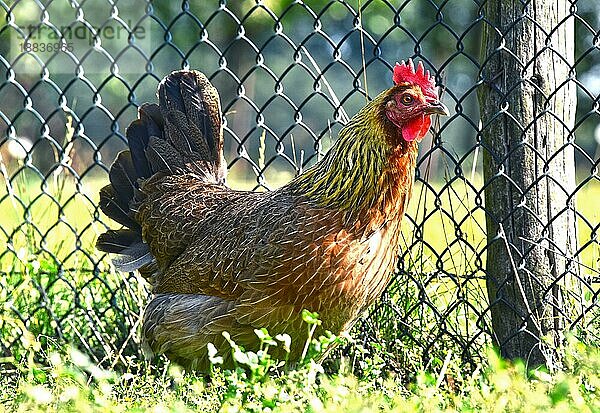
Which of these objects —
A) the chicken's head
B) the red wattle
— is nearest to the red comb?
the chicken's head

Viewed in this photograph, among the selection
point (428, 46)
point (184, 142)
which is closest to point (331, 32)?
point (428, 46)

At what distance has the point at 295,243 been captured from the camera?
3322mm

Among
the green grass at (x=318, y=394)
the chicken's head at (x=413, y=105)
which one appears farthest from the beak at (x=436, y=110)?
the green grass at (x=318, y=394)

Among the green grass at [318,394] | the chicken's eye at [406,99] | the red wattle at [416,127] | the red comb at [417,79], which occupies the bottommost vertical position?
the green grass at [318,394]

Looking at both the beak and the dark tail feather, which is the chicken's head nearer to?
the beak

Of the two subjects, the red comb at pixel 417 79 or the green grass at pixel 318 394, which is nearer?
the green grass at pixel 318 394

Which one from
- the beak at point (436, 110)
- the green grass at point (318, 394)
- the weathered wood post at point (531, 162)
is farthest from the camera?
the weathered wood post at point (531, 162)

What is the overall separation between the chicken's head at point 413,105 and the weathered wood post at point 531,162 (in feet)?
1.38

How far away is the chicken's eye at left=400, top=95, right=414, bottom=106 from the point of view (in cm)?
329

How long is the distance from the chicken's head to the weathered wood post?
0.42 m

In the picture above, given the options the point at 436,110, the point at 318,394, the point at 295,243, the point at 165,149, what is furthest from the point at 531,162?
the point at 165,149

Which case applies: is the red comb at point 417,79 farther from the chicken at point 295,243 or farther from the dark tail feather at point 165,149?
the dark tail feather at point 165,149

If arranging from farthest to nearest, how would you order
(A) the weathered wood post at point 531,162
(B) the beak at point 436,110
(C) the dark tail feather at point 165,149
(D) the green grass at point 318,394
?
(C) the dark tail feather at point 165,149
(A) the weathered wood post at point 531,162
(B) the beak at point 436,110
(D) the green grass at point 318,394

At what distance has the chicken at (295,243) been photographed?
3291 millimetres
